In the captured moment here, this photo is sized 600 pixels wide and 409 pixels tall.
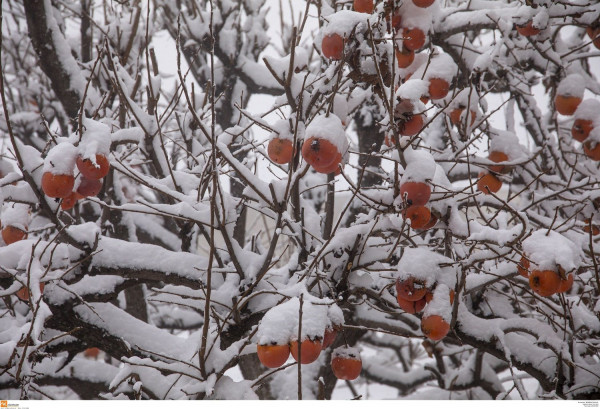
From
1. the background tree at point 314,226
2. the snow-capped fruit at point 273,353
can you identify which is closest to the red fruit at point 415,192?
the background tree at point 314,226

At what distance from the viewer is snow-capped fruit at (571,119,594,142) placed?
2635mm

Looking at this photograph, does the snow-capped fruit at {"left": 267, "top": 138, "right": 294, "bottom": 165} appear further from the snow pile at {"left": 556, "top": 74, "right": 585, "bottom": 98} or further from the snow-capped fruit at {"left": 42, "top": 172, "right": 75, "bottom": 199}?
the snow pile at {"left": 556, "top": 74, "right": 585, "bottom": 98}

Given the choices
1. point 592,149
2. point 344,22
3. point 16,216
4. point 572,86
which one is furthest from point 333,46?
point 572,86

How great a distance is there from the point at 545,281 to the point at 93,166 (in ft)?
4.98

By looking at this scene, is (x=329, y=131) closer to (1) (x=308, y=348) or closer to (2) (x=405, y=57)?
(1) (x=308, y=348)

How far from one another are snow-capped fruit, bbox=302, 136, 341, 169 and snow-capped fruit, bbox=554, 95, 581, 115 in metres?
1.85

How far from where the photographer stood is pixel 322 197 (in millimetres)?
4133

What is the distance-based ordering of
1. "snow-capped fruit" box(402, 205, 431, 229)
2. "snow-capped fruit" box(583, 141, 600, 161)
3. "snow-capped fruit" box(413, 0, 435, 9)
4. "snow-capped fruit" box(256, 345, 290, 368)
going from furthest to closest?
"snow-capped fruit" box(583, 141, 600, 161), "snow-capped fruit" box(413, 0, 435, 9), "snow-capped fruit" box(402, 205, 431, 229), "snow-capped fruit" box(256, 345, 290, 368)

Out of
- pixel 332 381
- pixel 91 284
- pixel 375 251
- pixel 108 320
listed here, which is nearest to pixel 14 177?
pixel 91 284

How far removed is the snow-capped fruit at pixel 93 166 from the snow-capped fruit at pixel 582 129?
93.2 inches

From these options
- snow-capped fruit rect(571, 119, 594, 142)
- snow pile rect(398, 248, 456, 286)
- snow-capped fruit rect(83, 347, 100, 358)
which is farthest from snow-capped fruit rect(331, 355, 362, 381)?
snow-capped fruit rect(83, 347, 100, 358)

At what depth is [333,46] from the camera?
1.70 m

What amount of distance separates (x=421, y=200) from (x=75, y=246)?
1383 mm

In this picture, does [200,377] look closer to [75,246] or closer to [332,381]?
[75,246]
